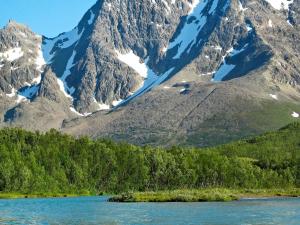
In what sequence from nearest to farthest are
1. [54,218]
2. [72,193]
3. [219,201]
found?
[54,218] → [219,201] → [72,193]

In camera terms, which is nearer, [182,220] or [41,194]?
[182,220]

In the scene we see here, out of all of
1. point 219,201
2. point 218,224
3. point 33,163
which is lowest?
point 218,224

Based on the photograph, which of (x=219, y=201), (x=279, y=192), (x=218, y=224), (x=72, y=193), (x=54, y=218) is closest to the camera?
(x=218, y=224)

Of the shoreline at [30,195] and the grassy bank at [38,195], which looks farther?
the grassy bank at [38,195]

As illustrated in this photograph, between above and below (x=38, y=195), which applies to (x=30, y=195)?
below

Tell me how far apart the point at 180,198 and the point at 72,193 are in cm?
5924

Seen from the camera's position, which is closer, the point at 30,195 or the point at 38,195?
the point at 30,195

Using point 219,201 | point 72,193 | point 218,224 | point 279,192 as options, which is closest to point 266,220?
point 218,224

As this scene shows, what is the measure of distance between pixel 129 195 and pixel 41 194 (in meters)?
42.6

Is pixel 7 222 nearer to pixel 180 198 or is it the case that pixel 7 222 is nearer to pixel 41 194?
pixel 180 198

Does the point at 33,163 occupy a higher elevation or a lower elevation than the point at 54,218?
higher

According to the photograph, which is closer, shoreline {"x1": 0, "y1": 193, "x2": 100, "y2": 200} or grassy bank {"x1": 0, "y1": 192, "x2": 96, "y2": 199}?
shoreline {"x1": 0, "y1": 193, "x2": 100, "y2": 200}

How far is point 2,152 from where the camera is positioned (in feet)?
633

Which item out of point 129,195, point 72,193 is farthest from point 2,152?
point 129,195
